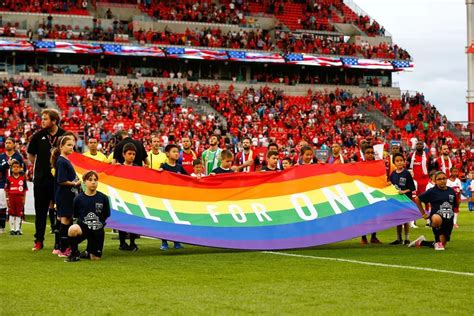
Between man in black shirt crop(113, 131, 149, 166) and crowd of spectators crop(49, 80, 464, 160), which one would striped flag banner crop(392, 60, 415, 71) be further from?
man in black shirt crop(113, 131, 149, 166)

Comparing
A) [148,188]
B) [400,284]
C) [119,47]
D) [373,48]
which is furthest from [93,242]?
[373,48]

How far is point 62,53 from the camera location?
53.5m

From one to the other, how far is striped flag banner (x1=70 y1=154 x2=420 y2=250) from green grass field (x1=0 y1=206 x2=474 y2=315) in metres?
0.31

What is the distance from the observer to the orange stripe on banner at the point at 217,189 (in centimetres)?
1412

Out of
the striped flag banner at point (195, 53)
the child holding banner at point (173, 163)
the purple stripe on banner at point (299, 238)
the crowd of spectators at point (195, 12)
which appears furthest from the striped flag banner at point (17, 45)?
the purple stripe on banner at point (299, 238)

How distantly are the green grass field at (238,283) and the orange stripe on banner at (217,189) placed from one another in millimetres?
853

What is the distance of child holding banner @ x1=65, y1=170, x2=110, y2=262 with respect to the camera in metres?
12.7

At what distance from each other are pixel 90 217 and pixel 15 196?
7.47 meters

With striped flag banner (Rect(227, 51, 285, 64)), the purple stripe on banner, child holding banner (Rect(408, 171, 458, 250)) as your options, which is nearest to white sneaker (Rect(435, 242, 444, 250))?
child holding banner (Rect(408, 171, 458, 250))

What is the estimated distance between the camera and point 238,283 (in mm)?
10039

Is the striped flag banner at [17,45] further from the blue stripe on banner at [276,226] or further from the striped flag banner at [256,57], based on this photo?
the blue stripe on banner at [276,226]

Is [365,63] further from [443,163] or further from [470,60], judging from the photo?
[443,163]

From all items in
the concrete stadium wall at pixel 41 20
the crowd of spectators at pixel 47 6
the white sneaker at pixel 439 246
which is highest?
the crowd of spectators at pixel 47 6

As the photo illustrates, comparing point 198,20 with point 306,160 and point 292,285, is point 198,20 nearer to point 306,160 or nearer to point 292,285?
point 306,160
